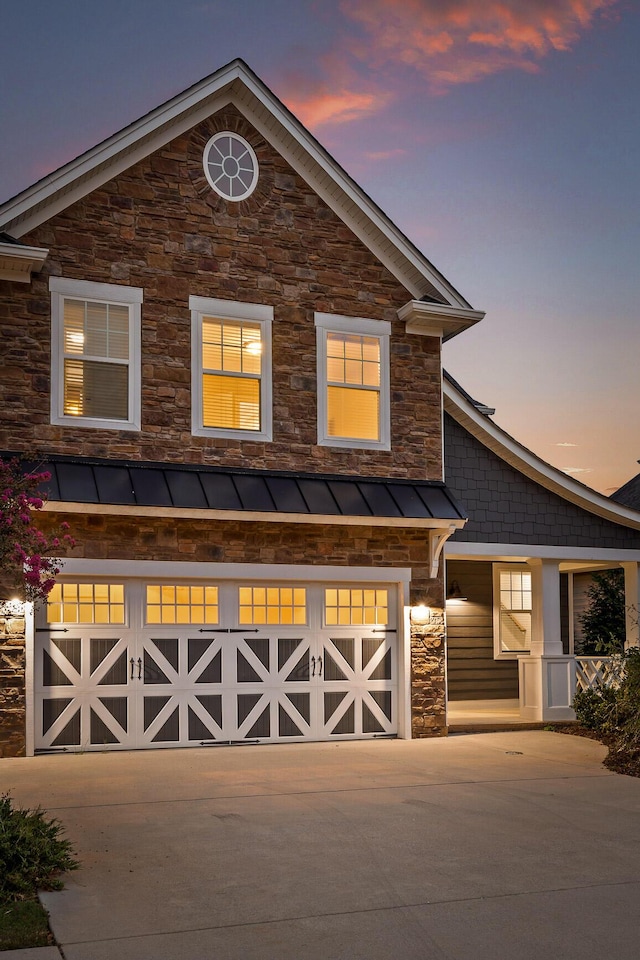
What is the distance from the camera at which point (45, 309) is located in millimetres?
13242

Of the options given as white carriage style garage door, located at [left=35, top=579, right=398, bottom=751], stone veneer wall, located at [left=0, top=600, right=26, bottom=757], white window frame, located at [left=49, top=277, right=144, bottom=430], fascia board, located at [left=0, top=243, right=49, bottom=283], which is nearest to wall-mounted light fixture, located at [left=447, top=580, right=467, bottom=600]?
white carriage style garage door, located at [left=35, top=579, right=398, bottom=751]

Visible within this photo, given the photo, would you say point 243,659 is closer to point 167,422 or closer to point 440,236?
point 167,422

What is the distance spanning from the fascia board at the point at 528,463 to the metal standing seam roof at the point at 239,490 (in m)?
1.39

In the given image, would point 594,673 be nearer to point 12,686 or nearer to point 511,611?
point 511,611

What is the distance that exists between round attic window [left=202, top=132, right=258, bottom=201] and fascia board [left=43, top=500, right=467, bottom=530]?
4.58m

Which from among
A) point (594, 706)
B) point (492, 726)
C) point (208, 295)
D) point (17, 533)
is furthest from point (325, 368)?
point (17, 533)

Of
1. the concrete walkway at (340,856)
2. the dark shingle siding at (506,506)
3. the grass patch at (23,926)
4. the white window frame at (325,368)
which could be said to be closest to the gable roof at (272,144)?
the white window frame at (325,368)

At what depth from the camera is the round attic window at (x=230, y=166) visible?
14359mm

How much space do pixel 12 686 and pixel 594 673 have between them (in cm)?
931

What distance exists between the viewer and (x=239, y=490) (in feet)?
44.7

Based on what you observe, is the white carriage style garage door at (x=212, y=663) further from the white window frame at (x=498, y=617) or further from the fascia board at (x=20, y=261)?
the white window frame at (x=498, y=617)

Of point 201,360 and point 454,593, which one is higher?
point 201,360

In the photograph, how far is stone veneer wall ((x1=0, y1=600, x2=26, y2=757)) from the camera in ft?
41.4

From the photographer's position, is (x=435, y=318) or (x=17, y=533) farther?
(x=435, y=318)
